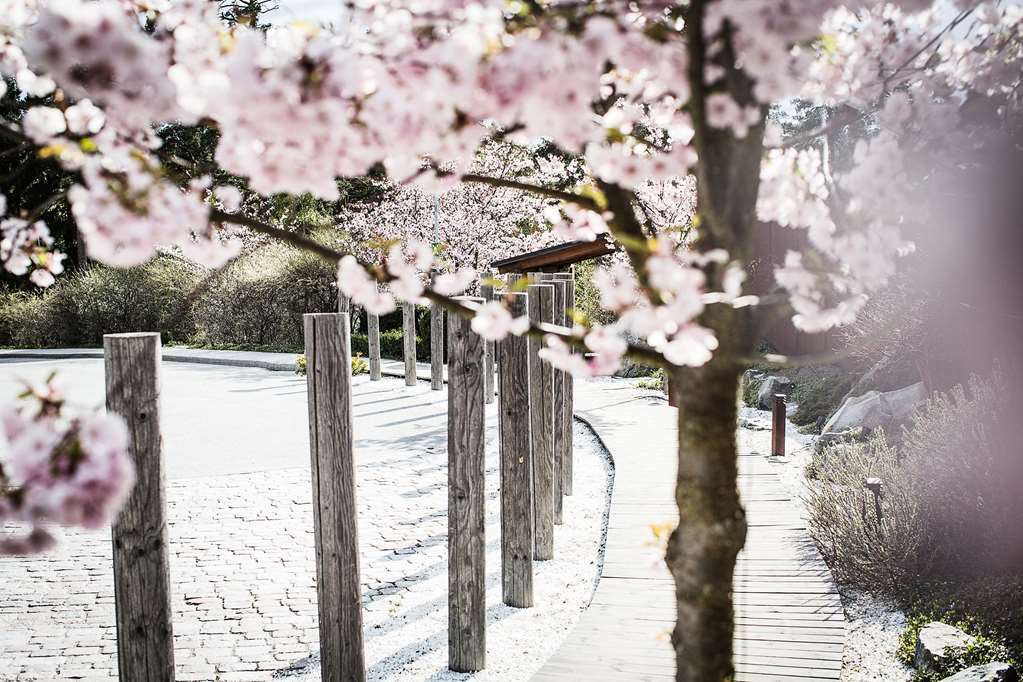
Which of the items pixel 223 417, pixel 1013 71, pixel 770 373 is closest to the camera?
pixel 1013 71

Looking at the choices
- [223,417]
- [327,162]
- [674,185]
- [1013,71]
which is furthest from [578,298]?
[327,162]

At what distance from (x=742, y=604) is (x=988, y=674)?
4.46 ft

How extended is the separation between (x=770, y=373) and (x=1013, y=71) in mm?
12112

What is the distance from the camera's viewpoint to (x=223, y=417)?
12.0 m

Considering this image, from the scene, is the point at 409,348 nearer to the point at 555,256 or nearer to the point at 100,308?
the point at 555,256

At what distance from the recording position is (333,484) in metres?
3.65

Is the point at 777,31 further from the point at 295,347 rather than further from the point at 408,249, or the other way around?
the point at 295,347

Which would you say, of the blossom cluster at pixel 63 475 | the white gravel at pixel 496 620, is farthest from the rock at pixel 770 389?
the blossom cluster at pixel 63 475

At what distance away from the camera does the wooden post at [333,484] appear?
3.62 meters

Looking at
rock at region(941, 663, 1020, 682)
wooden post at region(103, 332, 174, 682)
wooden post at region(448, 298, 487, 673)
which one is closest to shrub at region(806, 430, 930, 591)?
rock at region(941, 663, 1020, 682)

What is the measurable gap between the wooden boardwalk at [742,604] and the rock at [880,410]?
8.20ft

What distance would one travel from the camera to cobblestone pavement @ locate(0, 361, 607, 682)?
15.5 ft

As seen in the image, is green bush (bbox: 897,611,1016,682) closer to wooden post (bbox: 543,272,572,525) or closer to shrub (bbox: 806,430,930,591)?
shrub (bbox: 806,430,930,591)

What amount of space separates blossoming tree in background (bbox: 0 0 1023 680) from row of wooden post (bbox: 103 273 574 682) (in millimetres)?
534
